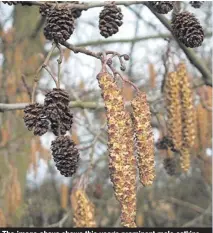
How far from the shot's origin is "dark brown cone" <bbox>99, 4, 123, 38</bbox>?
1372 mm

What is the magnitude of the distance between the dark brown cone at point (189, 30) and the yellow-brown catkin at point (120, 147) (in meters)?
0.40

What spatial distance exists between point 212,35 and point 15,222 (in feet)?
7.74

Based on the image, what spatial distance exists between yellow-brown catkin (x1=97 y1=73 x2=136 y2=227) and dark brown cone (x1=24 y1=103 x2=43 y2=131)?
194 millimetres

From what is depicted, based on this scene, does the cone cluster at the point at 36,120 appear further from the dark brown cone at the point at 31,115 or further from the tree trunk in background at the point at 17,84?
the tree trunk in background at the point at 17,84

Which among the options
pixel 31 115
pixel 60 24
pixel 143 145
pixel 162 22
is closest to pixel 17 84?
pixel 162 22

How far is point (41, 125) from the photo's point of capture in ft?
3.45

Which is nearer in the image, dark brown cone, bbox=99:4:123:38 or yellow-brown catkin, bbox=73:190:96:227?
dark brown cone, bbox=99:4:123:38

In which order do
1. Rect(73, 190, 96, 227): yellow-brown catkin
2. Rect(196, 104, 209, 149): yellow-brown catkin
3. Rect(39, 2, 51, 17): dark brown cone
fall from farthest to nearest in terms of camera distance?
Rect(196, 104, 209, 149): yellow-brown catkin < Rect(73, 190, 96, 227): yellow-brown catkin < Rect(39, 2, 51, 17): dark brown cone

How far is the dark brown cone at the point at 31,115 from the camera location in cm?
109

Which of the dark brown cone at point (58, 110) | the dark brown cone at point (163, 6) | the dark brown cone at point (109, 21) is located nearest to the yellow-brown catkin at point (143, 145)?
the dark brown cone at point (58, 110)

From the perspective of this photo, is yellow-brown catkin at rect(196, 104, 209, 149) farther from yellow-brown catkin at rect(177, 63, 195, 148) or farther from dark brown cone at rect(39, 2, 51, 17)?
dark brown cone at rect(39, 2, 51, 17)

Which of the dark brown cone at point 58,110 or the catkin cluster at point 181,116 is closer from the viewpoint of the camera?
the dark brown cone at point 58,110

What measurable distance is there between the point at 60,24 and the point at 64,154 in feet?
1.16

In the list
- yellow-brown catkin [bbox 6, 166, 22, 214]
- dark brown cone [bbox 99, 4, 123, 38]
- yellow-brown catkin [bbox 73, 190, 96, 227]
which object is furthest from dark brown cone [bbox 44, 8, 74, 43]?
yellow-brown catkin [bbox 6, 166, 22, 214]
